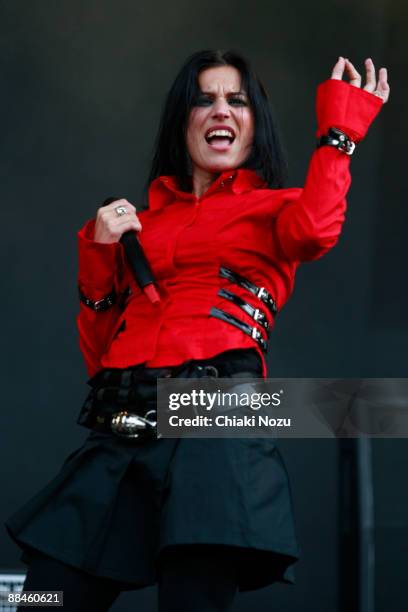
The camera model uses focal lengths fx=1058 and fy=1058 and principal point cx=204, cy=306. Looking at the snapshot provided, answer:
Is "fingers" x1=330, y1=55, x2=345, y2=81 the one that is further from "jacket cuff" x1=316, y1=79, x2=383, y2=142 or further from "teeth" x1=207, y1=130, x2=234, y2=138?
"teeth" x1=207, y1=130, x2=234, y2=138

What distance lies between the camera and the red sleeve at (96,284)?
1.69 metres

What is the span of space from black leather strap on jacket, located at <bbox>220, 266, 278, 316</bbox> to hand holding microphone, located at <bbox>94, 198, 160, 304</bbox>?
112 millimetres

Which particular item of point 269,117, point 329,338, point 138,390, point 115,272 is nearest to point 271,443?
point 138,390

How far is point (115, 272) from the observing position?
5.76 feet

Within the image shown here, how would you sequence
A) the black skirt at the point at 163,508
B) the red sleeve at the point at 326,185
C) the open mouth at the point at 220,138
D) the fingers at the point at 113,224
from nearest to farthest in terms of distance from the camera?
the black skirt at the point at 163,508, the red sleeve at the point at 326,185, the fingers at the point at 113,224, the open mouth at the point at 220,138

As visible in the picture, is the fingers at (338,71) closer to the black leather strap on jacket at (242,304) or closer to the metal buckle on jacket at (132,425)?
the black leather strap on jacket at (242,304)

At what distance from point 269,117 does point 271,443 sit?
0.61m

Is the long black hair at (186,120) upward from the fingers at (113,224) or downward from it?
upward

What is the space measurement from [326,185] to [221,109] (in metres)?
0.34

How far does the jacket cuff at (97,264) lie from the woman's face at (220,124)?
23cm

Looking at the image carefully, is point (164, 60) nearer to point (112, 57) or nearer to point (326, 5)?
point (112, 57)

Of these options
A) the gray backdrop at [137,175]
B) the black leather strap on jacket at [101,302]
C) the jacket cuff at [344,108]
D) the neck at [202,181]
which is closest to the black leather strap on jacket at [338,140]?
the jacket cuff at [344,108]

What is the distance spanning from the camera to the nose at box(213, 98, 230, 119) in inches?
71.2

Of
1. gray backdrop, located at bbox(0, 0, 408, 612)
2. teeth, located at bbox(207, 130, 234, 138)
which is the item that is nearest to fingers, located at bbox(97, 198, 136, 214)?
teeth, located at bbox(207, 130, 234, 138)
